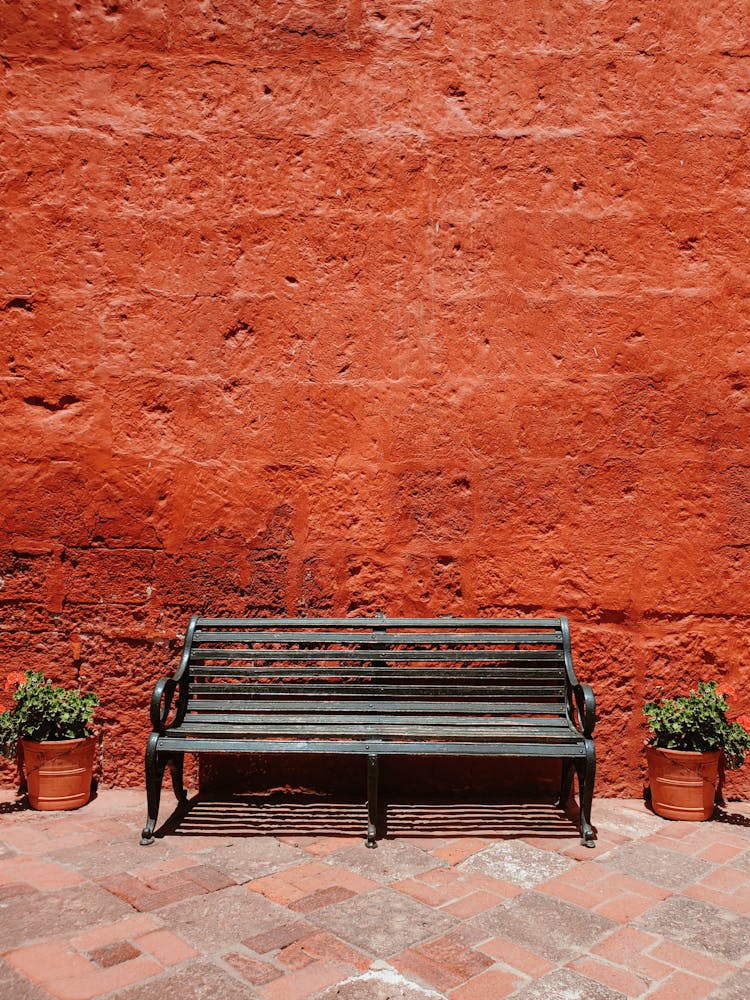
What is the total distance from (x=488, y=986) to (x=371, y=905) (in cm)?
54

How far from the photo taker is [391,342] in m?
3.73

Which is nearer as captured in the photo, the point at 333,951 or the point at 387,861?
the point at 333,951

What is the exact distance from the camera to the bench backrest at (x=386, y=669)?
349cm

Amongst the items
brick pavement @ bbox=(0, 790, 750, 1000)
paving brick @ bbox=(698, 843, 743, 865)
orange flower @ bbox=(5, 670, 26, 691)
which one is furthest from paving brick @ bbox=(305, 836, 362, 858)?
orange flower @ bbox=(5, 670, 26, 691)

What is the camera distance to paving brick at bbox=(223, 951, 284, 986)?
2168 millimetres

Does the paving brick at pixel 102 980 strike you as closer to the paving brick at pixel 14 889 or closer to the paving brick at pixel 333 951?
the paving brick at pixel 333 951

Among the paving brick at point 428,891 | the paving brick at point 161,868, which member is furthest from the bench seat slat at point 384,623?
the paving brick at point 428,891

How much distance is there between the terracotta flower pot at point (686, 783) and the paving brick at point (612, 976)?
129 centimetres

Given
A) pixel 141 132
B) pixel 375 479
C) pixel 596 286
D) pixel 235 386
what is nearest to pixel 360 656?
pixel 375 479

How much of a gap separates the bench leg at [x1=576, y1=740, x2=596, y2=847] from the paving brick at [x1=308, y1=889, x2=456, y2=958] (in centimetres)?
83

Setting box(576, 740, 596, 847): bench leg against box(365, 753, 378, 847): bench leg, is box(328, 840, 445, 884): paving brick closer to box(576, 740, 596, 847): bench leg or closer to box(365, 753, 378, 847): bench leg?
box(365, 753, 378, 847): bench leg

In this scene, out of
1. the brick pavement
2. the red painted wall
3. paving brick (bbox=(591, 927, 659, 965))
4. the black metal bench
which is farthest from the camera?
the red painted wall

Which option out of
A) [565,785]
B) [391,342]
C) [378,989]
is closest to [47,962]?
[378,989]

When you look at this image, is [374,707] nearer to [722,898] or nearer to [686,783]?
[686,783]
